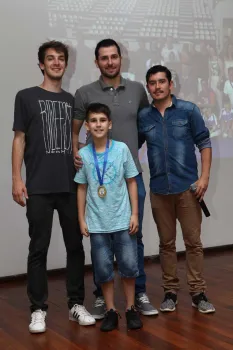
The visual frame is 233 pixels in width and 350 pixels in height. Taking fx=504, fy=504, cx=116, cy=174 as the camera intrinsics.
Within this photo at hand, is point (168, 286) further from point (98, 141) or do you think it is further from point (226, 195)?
point (226, 195)

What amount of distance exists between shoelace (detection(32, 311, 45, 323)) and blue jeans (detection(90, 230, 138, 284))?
36 centimetres

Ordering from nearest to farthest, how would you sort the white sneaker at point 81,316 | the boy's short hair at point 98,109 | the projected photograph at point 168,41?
the boy's short hair at point 98,109, the white sneaker at point 81,316, the projected photograph at point 168,41

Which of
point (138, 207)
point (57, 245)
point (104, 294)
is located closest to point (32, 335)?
point (104, 294)

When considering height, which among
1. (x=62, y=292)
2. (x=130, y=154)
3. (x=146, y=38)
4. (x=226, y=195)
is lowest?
(x=62, y=292)

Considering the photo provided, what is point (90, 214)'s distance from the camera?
2.63 m

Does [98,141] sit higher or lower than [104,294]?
higher

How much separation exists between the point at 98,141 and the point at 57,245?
1.65 m

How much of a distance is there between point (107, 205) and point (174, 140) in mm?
573

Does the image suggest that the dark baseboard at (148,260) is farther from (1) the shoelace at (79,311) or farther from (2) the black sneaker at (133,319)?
(2) the black sneaker at (133,319)

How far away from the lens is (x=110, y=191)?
8.51ft

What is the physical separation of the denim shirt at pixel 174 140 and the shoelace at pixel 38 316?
0.94 metres

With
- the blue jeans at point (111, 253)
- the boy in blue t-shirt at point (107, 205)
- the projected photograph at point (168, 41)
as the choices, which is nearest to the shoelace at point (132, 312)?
the boy in blue t-shirt at point (107, 205)

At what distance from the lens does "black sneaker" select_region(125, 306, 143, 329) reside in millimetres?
2621

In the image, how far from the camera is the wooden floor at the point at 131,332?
95.7 inches
